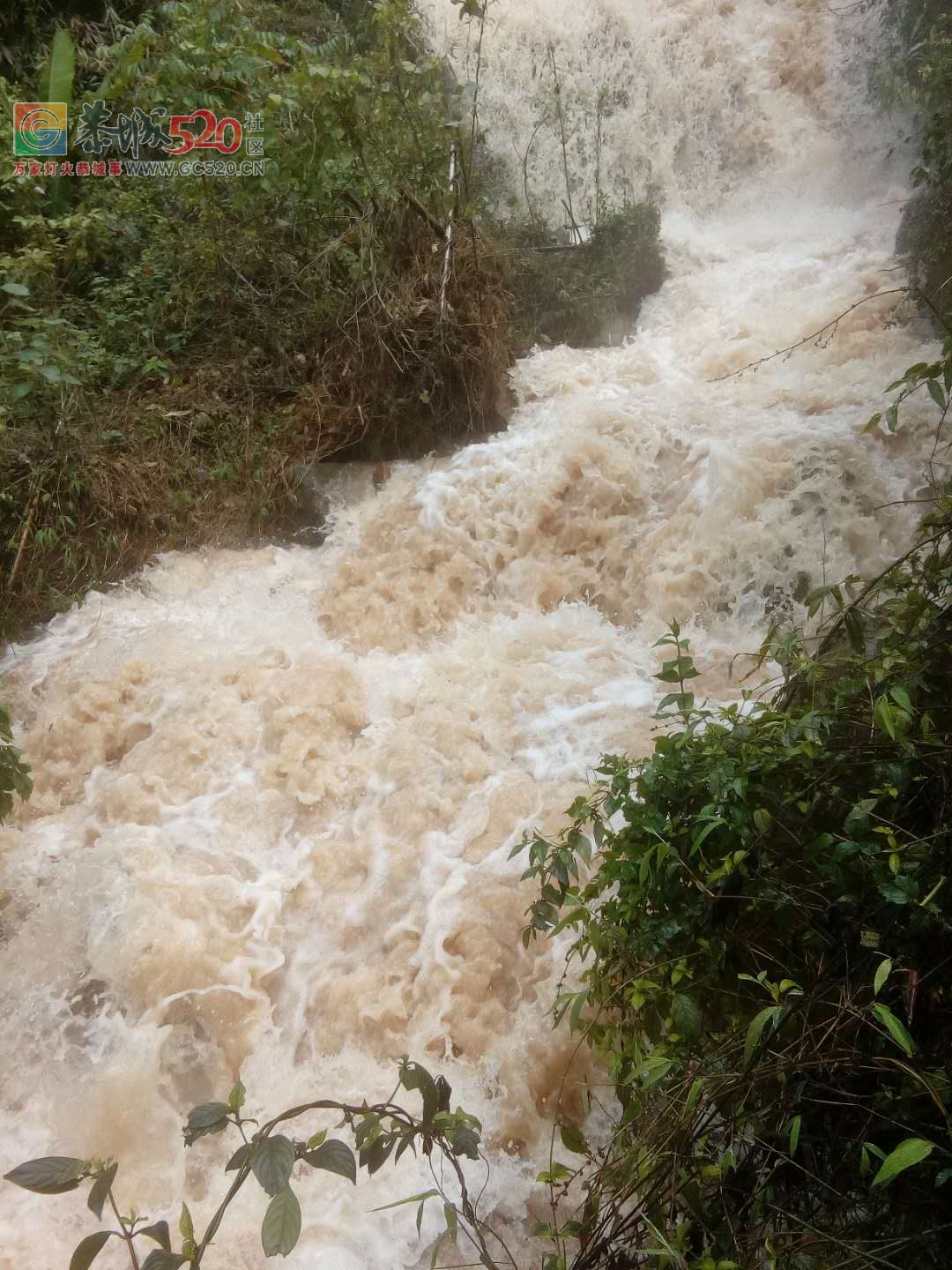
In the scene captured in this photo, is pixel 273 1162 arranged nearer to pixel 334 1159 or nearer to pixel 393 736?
pixel 334 1159

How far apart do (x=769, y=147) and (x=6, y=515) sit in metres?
9.63

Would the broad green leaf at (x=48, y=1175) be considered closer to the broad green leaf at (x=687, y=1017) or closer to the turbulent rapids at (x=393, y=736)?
the broad green leaf at (x=687, y=1017)

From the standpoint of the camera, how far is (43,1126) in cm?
250

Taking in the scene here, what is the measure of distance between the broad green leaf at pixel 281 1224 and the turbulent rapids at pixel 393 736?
4.95 feet

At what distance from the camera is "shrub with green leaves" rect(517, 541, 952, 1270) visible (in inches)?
56.3

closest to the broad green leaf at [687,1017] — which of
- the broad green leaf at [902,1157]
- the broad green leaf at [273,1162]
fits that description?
the broad green leaf at [902,1157]

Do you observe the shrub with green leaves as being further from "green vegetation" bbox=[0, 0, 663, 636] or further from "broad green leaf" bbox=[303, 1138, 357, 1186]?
"green vegetation" bbox=[0, 0, 663, 636]

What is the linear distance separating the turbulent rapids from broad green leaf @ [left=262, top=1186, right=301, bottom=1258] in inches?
59.4

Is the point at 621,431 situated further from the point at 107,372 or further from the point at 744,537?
the point at 107,372

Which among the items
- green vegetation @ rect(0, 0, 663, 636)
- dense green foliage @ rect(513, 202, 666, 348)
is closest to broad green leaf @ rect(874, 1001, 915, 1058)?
green vegetation @ rect(0, 0, 663, 636)

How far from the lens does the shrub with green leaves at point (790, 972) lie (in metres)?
1.43

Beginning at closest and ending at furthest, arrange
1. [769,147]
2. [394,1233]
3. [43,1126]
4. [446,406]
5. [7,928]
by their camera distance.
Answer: [394,1233], [43,1126], [7,928], [446,406], [769,147]

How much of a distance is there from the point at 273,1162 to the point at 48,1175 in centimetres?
32

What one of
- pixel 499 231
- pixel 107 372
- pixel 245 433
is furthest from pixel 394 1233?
pixel 499 231
